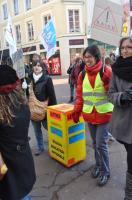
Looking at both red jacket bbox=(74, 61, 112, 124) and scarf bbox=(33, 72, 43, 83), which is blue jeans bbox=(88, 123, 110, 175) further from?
scarf bbox=(33, 72, 43, 83)

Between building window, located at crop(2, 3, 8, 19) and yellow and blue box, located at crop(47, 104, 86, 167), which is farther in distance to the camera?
building window, located at crop(2, 3, 8, 19)

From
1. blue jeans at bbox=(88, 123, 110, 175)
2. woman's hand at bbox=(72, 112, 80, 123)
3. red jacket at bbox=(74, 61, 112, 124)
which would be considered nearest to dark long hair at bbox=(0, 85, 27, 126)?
red jacket at bbox=(74, 61, 112, 124)

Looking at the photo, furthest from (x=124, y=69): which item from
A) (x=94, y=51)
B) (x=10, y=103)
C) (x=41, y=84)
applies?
(x=41, y=84)

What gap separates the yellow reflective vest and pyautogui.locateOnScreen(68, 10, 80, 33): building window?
23326 mm

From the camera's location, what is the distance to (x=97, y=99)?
376 centimetres

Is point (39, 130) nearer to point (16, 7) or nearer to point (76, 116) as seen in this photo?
point (76, 116)

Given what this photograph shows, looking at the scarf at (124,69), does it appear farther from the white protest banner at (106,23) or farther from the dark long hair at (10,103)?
the white protest banner at (106,23)

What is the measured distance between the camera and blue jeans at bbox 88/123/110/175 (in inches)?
148

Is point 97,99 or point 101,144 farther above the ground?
point 97,99

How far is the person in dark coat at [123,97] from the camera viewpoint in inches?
113

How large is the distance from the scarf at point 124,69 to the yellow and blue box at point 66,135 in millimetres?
1510

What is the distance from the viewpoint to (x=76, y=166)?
4.56 metres

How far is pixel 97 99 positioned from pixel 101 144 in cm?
61

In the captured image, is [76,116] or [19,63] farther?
[19,63]
